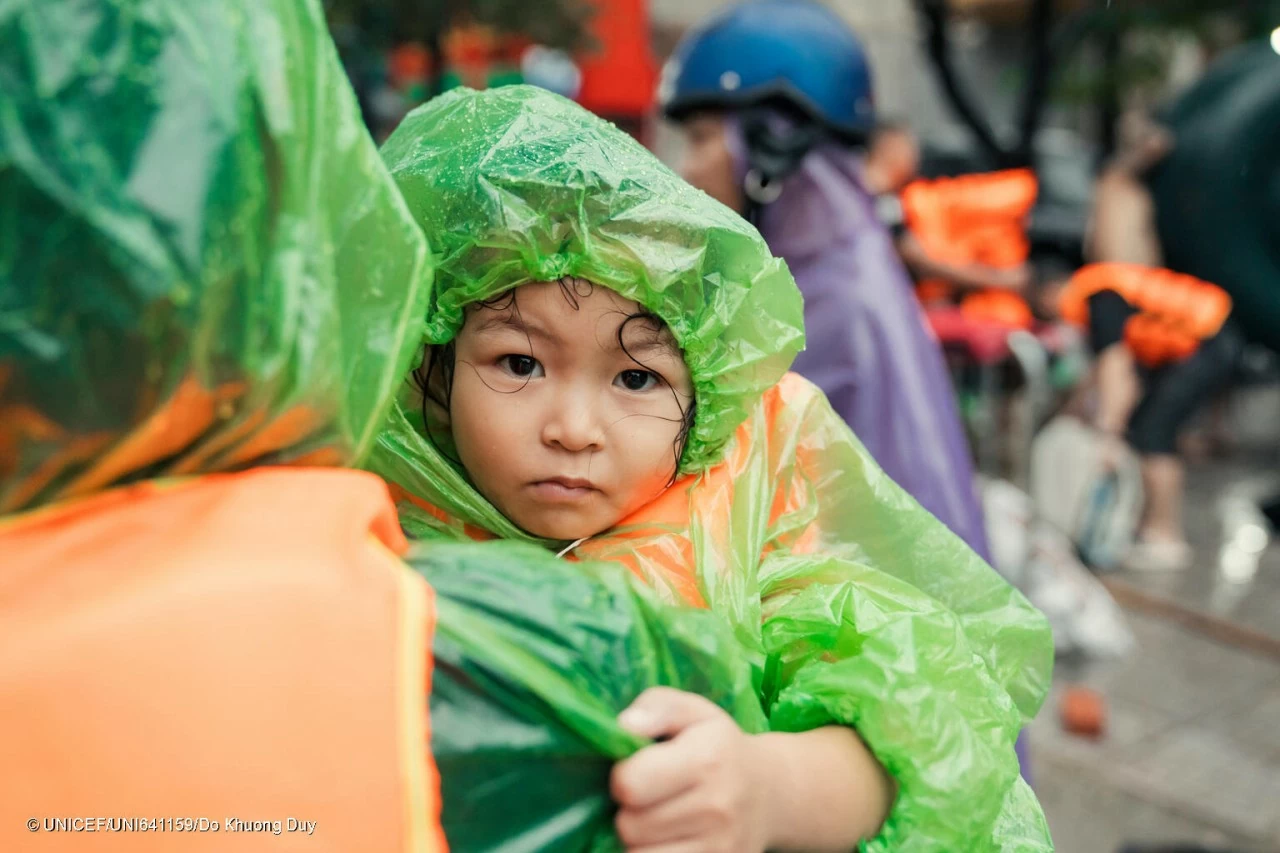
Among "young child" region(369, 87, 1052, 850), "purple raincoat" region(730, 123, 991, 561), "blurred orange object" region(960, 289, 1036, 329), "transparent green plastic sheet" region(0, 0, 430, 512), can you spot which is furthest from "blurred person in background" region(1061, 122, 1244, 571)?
"transparent green plastic sheet" region(0, 0, 430, 512)

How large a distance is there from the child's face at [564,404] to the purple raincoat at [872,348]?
118 centimetres

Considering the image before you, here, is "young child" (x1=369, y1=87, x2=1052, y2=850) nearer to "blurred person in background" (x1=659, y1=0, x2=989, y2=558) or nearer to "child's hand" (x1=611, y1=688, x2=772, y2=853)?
"child's hand" (x1=611, y1=688, x2=772, y2=853)

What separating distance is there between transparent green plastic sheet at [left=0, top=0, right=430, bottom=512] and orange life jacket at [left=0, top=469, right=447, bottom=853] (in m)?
0.06

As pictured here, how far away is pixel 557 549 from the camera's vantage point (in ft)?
4.34

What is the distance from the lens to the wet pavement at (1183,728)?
378 centimetres

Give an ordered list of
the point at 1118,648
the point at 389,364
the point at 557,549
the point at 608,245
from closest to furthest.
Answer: the point at 389,364 < the point at 608,245 < the point at 557,549 < the point at 1118,648

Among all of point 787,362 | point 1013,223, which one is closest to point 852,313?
point 787,362

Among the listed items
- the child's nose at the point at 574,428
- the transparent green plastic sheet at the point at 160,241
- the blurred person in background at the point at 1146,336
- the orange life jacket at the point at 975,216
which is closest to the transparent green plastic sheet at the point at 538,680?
the transparent green plastic sheet at the point at 160,241

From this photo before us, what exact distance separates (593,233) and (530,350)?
0.13m

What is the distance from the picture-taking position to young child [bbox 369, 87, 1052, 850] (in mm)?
1038

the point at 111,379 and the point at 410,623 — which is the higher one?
the point at 111,379

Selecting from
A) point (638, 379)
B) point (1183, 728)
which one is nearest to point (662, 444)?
point (638, 379)

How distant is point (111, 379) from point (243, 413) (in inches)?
3.0

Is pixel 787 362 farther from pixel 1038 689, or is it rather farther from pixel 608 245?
pixel 1038 689
